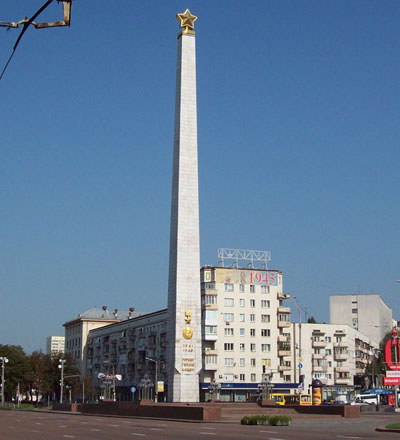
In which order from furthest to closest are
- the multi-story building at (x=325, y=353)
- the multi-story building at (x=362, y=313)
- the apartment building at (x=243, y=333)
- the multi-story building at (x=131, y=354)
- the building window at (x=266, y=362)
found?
the multi-story building at (x=362, y=313), the multi-story building at (x=325, y=353), the building window at (x=266, y=362), the multi-story building at (x=131, y=354), the apartment building at (x=243, y=333)

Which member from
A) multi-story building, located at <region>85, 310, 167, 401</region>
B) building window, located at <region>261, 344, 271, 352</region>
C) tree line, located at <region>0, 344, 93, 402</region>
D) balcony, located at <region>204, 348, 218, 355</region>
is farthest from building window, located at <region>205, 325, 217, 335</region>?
tree line, located at <region>0, 344, 93, 402</region>

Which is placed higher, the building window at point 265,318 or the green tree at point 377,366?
the building window at point 265,318

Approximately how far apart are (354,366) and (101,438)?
84.9 meters

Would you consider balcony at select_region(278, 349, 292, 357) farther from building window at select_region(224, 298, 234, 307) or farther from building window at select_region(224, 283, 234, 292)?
building window at select_region(224, 283, 234, 292)

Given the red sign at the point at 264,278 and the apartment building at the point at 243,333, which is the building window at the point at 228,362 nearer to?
the apartment building at the point at 243,333

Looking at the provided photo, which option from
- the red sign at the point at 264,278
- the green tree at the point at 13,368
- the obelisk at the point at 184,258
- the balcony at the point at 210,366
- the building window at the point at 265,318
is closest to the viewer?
the obelisk at the point at 184,258

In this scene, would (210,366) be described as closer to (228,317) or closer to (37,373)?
(228,317)

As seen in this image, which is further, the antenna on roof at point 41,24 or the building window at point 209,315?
the building window at point 209,315

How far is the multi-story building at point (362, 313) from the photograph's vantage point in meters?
132

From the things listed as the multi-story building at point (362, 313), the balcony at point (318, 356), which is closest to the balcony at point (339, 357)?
the balcony at point (318, 356)

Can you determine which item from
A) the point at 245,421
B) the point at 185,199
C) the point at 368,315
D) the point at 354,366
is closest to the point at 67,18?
the point at 245,421

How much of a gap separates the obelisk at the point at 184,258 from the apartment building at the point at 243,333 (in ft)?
122

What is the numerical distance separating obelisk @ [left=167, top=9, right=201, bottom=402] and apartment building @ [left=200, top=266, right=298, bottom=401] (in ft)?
122

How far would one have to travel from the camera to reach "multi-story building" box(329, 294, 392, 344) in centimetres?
13162
